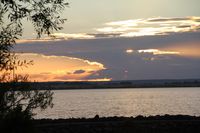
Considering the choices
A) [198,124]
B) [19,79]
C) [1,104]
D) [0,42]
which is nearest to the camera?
[0,42]

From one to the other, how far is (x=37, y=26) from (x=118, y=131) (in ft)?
Answer: 51.8

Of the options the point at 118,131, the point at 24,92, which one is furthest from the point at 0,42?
the point at 118,131

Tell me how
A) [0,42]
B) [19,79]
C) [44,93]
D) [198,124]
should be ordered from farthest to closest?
1. [198,124]
2. [44,93]
3. [19,79]
4. [0,42]

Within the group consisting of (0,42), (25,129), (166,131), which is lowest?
(166,131)

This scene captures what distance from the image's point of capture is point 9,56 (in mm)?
20125

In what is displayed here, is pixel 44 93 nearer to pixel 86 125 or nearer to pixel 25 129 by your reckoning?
pixel 25 129

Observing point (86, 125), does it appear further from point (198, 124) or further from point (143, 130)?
point (198, 124)

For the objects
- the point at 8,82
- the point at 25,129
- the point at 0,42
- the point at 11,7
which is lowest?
the point at 25,129

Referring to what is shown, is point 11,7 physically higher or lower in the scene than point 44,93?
higher

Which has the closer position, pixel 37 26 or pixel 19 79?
pixel 37 26

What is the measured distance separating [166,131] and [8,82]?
49.4 ft

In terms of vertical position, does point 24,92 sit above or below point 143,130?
above

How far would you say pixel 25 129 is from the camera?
69.8 feet

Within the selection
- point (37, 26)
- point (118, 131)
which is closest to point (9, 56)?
point (37, 26)
